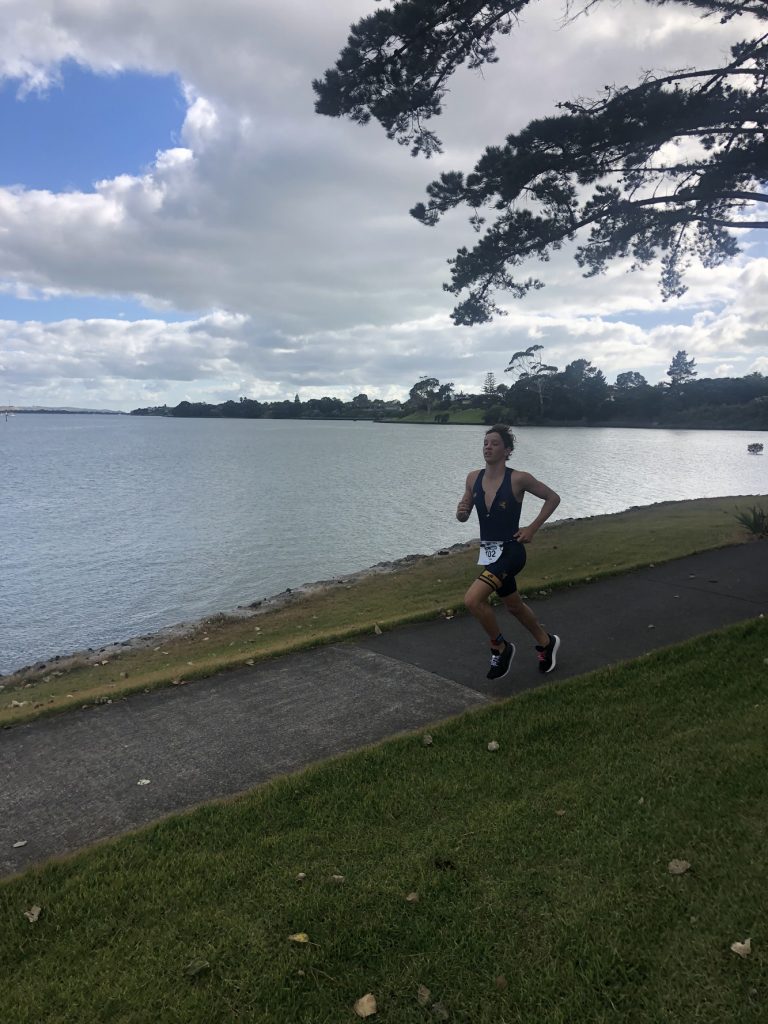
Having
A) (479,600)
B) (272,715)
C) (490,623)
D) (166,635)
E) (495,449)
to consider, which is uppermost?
(495,449)

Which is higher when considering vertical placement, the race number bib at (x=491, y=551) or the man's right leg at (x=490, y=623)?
the race number bib at (x=491, y=551)

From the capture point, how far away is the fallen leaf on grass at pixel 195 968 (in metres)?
2.78

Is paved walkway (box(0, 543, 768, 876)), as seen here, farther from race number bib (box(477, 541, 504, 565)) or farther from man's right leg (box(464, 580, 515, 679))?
race number bib (box(477, 541, 504, 565))

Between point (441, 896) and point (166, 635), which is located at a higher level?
point (441, 896)

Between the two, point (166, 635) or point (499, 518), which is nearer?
point (499, 518)

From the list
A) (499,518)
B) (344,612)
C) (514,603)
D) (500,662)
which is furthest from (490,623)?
(344,612)

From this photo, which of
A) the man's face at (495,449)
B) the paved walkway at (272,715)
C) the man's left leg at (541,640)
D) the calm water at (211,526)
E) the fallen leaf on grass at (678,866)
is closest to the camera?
the fallen leaf on grass at (678,866)

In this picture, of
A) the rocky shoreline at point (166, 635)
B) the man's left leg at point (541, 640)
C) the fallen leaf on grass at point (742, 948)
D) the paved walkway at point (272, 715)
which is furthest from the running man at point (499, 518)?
the rocky shoreline at point (166, 635)

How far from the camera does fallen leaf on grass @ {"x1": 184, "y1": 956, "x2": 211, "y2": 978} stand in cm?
278

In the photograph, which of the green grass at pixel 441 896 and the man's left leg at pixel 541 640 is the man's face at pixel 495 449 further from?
the green grass at pixel 441 896

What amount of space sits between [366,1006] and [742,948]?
1.45m

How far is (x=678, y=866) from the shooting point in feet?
10.5

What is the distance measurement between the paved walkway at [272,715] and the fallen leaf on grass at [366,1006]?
186 cm

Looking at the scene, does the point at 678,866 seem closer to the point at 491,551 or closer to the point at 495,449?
the point at 491,551
